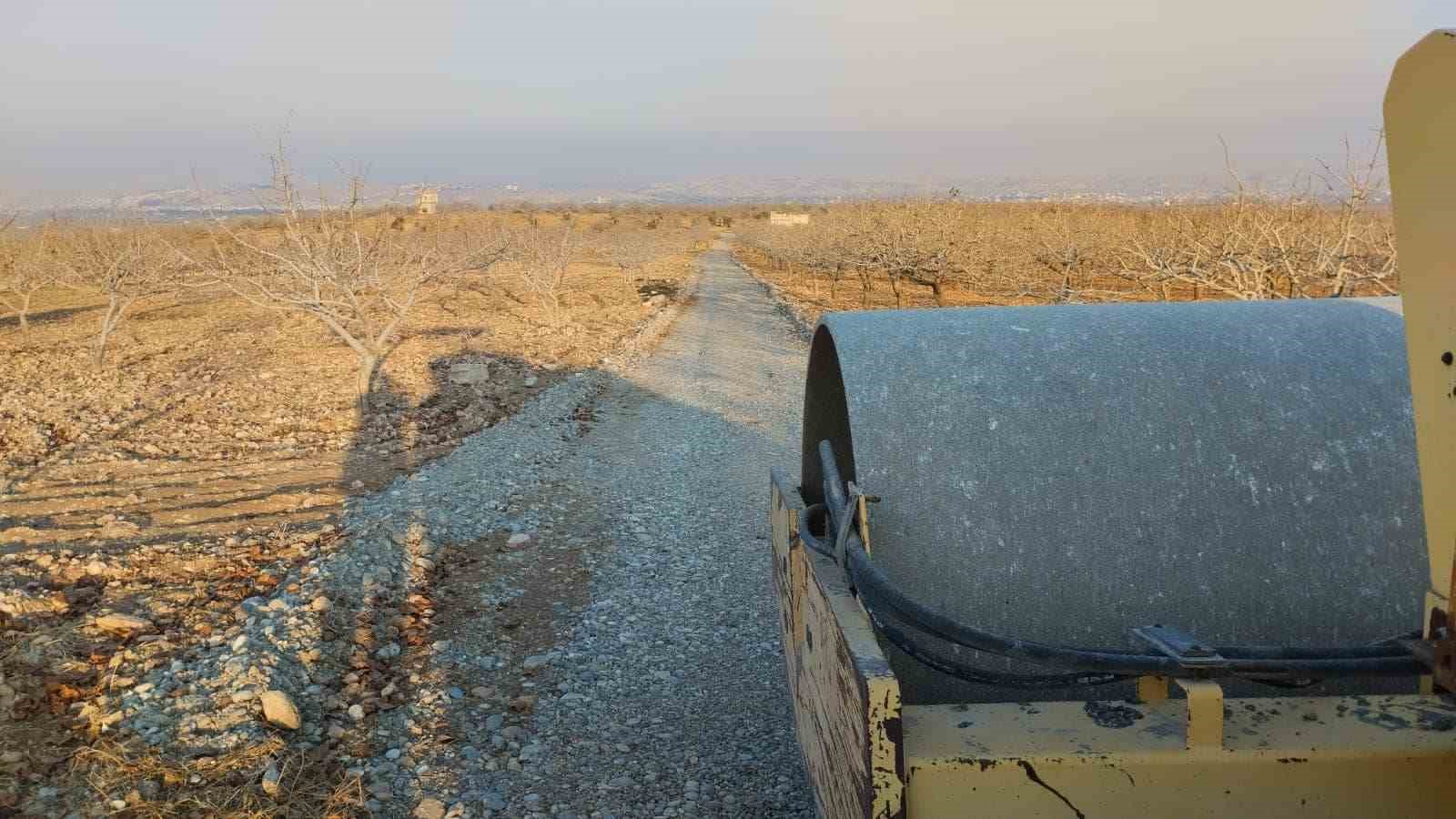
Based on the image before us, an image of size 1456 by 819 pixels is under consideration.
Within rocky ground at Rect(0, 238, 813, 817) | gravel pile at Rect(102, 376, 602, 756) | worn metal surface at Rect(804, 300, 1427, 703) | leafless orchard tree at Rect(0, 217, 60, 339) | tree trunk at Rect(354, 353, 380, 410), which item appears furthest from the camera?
leafless orchard tree at Rect(0, 217, 60, 339)

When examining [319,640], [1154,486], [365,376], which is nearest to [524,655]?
[319,640]

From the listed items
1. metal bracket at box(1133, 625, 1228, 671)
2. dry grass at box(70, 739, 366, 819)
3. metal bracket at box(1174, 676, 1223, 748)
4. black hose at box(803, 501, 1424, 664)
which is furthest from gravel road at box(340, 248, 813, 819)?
metal bracket at box(1174, 676, 1223, 748)

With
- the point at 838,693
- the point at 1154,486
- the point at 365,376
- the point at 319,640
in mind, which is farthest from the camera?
the point at 365,376

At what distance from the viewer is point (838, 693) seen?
7.22ft

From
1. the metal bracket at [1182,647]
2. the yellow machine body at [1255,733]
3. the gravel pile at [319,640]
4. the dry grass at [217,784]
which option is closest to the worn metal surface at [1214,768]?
the yellow machine body at [1255,733]

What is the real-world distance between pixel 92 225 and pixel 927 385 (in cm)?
4319

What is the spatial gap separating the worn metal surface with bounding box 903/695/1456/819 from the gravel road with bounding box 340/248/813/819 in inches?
78.5

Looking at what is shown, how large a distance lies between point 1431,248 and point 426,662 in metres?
5.03

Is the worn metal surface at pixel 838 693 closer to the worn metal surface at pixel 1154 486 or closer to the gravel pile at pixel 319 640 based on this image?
the worn metal surface at pixel 1154 486

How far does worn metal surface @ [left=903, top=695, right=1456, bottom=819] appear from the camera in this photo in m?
1.75

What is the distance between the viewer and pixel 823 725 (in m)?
2.46

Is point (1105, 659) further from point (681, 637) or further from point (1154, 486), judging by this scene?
point (681, 637)

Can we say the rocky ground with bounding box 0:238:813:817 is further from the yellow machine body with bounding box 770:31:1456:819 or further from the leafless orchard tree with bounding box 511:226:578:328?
the leafless orchard tree with bounding box 511:226:578:328

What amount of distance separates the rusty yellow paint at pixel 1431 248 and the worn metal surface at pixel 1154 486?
26.6 inches
